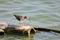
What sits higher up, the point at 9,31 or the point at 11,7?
the point at 11,7

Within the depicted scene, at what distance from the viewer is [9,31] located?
4.65 m

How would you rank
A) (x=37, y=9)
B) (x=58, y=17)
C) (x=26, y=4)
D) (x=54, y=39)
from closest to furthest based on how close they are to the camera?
(x=54, y=39)
(x=58, y=17)
(x=37, y=9)
(x=26, y=4)

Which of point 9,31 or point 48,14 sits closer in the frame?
point 9,31

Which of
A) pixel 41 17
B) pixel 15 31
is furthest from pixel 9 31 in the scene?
pixel 41 17

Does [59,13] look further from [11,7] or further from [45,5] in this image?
[11,7]

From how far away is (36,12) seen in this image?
6.21 m

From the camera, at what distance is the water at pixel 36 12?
475 cm

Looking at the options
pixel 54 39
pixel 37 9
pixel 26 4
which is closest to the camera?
pixel 54 39

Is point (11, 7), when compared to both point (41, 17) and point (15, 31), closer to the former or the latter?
point (41, 17)

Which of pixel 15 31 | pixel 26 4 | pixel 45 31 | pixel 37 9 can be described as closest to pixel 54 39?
pixel 45 31

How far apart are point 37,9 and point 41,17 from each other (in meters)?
0.56

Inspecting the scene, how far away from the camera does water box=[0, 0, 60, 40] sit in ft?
15.6

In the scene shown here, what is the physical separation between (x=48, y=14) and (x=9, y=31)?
1593mm

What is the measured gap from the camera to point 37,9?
639 cm
